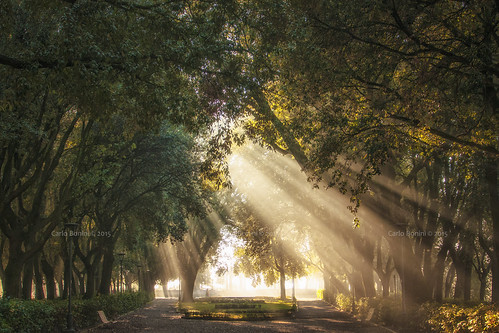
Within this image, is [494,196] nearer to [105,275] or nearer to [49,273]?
[49,273]

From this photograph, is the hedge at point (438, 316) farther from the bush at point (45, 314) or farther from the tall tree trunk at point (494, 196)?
the bush at point (45, 314)

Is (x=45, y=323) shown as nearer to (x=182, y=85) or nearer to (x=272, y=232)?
(x=182, y=85)

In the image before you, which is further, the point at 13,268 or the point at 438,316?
the point at 13,268

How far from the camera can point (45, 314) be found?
16.3 meters

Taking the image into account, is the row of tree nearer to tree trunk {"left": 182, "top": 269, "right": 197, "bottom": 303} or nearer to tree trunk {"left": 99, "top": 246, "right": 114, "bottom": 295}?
tree trunk {"left": 99, "top": 246, "right": 114, "bottom": 295}

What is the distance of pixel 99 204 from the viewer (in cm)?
2497

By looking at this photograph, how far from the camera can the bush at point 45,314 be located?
13227 millimetres

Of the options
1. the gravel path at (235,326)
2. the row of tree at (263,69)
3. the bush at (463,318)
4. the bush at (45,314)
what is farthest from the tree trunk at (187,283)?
the bush at (463,318)

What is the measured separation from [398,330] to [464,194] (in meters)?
6.79

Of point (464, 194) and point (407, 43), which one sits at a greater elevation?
point (407, 43)

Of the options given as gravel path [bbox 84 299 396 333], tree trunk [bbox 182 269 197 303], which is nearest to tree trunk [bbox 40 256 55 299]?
gravel path [bbox 84 299 396 333]

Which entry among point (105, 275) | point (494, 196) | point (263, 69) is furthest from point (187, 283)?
point (263, 69)

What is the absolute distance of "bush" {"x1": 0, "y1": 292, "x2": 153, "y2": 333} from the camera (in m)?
13.2

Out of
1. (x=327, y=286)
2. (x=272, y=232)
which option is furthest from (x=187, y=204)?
(x=327, y=286)
